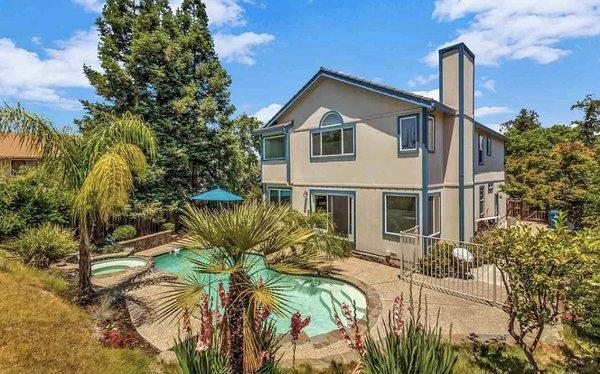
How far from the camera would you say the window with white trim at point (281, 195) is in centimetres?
1850

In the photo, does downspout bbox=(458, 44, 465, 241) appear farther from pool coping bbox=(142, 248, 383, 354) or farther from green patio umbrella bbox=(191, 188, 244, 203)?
green patio umbrella bbox=(191, 188, 244, 203)

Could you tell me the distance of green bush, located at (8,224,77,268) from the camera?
11.7 metres

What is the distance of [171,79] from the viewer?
21625 mm

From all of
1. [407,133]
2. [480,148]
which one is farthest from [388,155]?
[480,148]

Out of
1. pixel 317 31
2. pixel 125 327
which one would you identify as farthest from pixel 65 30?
pixel 125 327

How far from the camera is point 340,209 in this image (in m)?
15.9

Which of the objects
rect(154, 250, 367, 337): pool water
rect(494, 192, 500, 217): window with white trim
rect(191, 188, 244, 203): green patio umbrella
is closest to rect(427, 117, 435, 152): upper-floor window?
rect(154, 250, 367, 337): pool water

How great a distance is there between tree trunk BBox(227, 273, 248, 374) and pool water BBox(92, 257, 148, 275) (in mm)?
12160

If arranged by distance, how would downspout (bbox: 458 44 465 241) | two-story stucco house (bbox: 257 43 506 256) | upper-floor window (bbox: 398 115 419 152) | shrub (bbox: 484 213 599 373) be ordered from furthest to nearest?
downspout (bbox: 458 44 465 241)
two-story stucco house (bbox: 257 43 506 256)
upper-floor window (bbox: 398 115 419 152)
shrub (bbox: 484 213 599 373)

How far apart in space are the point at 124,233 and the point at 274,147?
9.84 meters

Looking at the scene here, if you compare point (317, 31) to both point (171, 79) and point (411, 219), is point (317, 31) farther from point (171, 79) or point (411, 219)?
point (171, 79)

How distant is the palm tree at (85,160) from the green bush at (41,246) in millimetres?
4447

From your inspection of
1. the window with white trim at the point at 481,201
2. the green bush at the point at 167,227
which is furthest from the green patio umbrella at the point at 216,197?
the window with white trim at the point at 481,201

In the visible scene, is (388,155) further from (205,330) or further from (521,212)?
(521,212)
